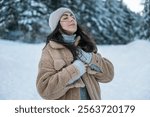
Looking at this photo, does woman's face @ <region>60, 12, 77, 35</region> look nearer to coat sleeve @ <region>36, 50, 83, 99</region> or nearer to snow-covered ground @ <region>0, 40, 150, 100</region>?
coat sleeve @ <region>36, 50, 83, 99</region>

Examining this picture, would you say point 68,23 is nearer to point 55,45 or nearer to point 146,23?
point 55,45

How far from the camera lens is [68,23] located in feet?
4.28

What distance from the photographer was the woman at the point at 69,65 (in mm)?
1238

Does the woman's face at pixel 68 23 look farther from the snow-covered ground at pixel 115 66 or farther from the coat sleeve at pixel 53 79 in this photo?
the snow-covered ground at pixel 115 66

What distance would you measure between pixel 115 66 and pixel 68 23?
1126 mm

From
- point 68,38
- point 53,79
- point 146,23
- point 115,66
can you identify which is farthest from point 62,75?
point 146,23

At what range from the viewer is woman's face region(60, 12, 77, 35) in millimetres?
1300

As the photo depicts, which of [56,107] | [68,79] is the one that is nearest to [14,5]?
[56,107]

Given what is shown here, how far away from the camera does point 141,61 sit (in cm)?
237

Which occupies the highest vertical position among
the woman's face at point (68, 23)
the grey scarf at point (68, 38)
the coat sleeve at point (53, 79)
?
the woman's face at point (68, 23)

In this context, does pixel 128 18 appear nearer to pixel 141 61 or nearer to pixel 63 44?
pixel 141 61

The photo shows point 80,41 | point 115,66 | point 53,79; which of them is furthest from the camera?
point 115,66

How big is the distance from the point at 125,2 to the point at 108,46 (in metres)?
0.33

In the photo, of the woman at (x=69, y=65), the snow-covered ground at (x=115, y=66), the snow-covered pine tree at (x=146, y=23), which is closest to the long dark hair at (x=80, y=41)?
the woman at (x=69, y=65)
